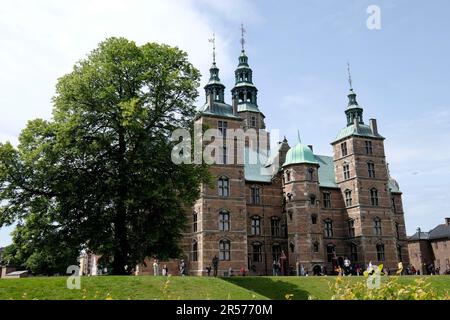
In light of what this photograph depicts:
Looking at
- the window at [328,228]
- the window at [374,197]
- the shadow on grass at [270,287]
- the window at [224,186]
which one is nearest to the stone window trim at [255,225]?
the window at [224,186]

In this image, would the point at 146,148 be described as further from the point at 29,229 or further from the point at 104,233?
the point at 29,229

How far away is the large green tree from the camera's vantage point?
2416 centimetres

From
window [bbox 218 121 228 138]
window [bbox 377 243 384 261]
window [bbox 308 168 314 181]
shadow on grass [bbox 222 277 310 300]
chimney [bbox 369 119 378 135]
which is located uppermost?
chimney [bbox 369 119 378 135]

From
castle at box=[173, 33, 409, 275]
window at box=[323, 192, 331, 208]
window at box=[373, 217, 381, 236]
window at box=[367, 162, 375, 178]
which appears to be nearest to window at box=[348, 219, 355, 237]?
castle at box=[173, 33, 409, 275]

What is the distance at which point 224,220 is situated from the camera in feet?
134

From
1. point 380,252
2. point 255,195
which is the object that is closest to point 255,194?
point 255,195

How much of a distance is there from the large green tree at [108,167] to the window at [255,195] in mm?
20779

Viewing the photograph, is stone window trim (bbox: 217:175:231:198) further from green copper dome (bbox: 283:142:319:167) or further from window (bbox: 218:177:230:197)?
green copper dome (bbox: 283:142:319:167)

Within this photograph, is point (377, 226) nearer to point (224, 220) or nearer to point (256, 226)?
point (256, 226)

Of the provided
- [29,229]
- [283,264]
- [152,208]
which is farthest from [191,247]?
[29,229]

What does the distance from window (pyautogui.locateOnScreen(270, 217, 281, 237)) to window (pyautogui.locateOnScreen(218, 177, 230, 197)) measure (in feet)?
28.7

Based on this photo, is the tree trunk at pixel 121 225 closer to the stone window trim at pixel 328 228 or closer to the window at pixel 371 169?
the stone window trim at pixel 328 228
